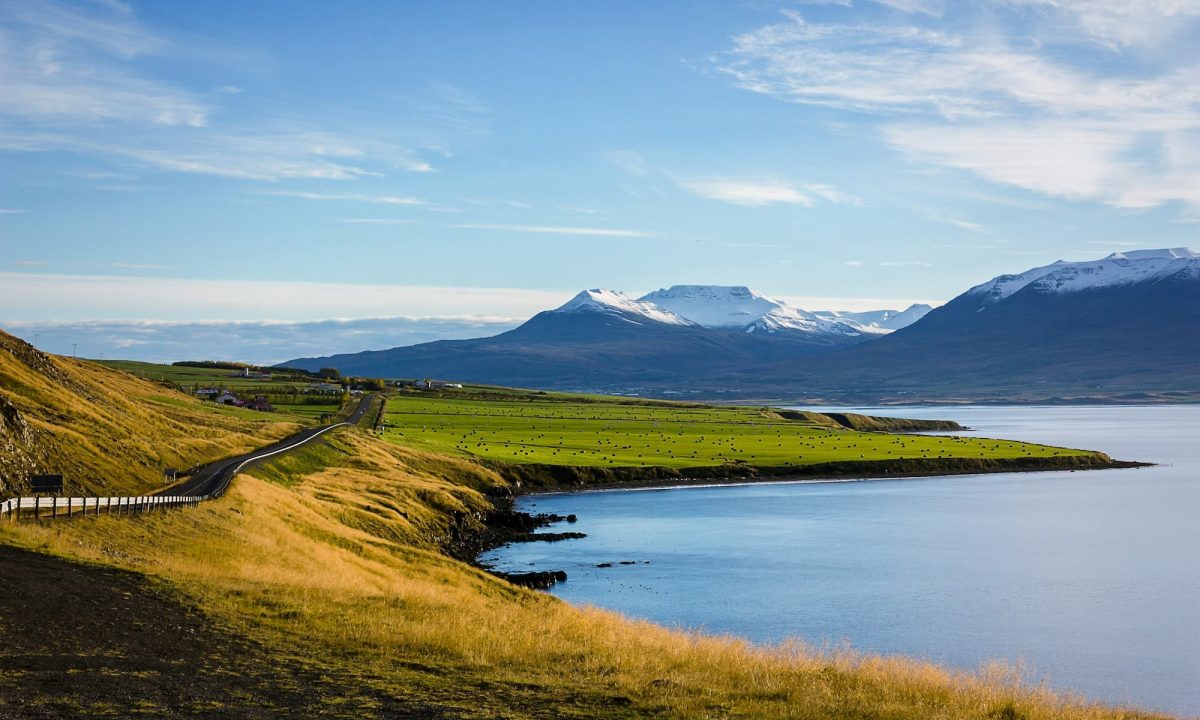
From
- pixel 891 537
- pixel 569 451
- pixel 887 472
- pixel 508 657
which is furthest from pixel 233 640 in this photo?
pixel 887 472

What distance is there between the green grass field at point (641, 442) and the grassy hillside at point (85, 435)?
119 ft

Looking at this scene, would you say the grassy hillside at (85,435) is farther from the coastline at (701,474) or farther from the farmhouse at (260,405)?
the farmhouse at (260,405)

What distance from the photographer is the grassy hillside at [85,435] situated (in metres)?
52.2

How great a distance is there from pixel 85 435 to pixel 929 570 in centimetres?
5433

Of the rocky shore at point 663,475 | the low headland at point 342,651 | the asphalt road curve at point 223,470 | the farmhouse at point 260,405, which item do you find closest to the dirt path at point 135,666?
the low headland at point 342,651

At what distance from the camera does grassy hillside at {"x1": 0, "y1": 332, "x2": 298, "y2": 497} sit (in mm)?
52250

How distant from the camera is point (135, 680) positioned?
2089cm

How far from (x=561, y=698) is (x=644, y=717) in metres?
2.16

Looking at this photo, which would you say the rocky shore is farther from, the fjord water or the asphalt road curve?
the asphalt road curve

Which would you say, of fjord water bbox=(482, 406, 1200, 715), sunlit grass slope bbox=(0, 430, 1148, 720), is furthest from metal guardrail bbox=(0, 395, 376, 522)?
fjord water bbox=(482, 406, 1200, 715)

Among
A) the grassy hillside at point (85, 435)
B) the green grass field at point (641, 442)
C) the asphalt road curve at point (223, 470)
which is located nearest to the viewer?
the grassy hillside at point (85, 435)

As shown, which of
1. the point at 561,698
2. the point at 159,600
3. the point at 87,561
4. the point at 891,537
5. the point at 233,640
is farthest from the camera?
the point at 891,537

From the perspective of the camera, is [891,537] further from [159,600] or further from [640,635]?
[159,600]

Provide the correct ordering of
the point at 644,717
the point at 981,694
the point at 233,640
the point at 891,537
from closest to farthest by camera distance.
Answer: the point at 644,717, the point at 981,694, the point at 233,640, the point at 891,537
